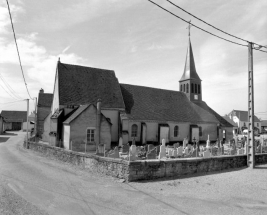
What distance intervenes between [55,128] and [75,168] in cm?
1002

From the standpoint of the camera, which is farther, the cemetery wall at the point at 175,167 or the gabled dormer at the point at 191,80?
the gabled dormer at the point at 191,80

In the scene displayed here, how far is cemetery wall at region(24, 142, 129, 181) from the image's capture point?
10311mm

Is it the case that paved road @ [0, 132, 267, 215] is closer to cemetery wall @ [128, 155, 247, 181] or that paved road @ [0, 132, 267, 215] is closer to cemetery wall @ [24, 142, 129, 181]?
cemetery wall @ [24, 142, 129, 181]

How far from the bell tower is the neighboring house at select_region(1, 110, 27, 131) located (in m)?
56.9

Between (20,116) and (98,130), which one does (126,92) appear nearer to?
(98,130)

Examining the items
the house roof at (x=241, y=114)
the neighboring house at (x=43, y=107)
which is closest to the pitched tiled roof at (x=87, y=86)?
the neighboring house at (x=43, y=107)

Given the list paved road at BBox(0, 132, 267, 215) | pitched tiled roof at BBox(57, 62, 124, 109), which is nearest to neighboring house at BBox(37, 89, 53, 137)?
pitched tiled roof at BBox(57, 62, 124, 109)

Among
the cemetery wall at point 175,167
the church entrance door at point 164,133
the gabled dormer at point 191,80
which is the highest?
the gabled dormer at point 191,80

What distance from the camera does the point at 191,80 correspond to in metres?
35.9

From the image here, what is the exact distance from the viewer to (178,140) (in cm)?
3023

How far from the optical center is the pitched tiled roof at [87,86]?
24.7 m

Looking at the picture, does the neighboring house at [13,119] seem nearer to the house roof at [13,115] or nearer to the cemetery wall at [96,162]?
the house roof at [13,115]

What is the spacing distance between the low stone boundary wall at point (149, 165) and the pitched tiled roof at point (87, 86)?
10457 millimetres

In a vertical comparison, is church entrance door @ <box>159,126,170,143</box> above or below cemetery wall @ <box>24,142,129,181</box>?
above
